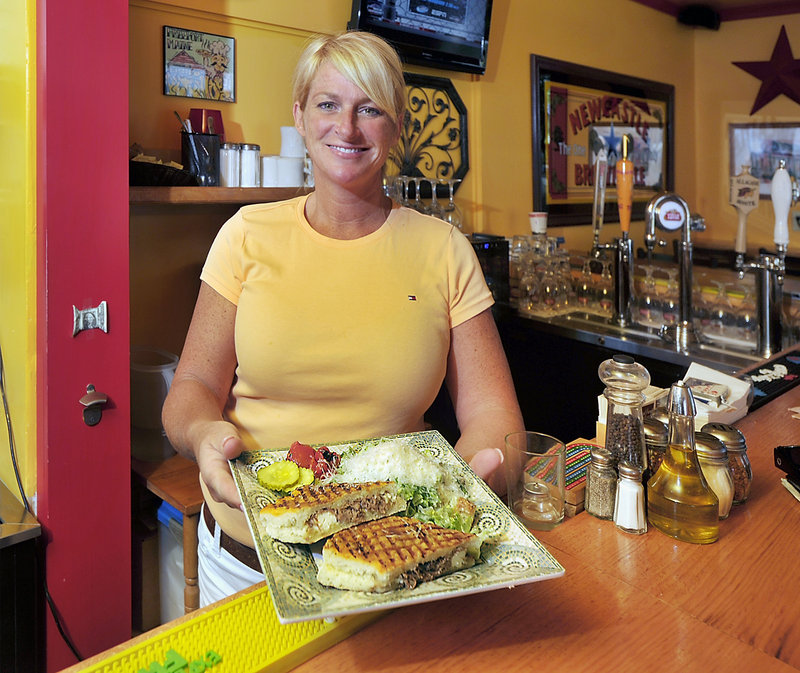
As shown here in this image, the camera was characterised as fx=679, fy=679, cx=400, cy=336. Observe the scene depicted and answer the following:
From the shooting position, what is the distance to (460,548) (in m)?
0.85

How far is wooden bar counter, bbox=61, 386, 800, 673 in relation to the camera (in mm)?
811

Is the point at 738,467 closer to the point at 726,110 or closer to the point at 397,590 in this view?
the point at 397,590

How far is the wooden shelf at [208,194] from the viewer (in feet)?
6.55

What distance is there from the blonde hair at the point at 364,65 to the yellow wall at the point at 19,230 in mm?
765

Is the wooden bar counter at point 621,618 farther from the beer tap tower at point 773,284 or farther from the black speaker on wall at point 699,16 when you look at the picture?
the black speaker on wall at point 699,16

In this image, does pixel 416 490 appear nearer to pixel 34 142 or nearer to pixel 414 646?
pixel 414 646

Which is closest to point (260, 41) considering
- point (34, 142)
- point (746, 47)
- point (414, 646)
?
point (34, 142)

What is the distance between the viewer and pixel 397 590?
2.57 feet

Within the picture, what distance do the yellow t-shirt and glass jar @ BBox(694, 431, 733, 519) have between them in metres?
0.54

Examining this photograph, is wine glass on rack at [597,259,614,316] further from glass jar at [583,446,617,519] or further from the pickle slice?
the pickle slice

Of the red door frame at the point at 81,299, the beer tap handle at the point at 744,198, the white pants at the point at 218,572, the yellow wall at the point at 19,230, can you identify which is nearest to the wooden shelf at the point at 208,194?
the red door frame at the point at 81,299

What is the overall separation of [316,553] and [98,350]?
1.21 m

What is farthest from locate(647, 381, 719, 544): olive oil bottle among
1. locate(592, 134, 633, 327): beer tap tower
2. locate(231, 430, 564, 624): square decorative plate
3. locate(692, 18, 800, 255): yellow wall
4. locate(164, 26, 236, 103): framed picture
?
locate(692, 18, 800, 255): yellow wall

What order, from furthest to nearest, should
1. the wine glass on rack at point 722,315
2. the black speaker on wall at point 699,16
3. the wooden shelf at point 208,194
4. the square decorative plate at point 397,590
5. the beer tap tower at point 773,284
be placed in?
the black speaker on wall at point 699,16 < the wine glass on rack at point 722,315 < the beer tap tower at point 773,284 < the wooden shelf at point 208,194 < the square decorative plate at point 397,590
